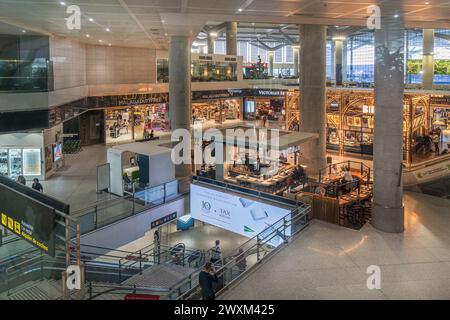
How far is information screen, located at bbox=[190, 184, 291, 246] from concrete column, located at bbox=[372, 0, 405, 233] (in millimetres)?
2665

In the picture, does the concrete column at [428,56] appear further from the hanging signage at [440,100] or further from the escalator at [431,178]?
the escalator at [431,178]

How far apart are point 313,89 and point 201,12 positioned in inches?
337

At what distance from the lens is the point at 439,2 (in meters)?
10.9

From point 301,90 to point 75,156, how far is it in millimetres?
13789

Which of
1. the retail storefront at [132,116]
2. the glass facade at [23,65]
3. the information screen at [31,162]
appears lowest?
the information screen at [31,162]

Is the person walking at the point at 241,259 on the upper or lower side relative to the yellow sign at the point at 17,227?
lower

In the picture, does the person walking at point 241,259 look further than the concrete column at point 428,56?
No

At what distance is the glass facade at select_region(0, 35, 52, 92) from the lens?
1454cm

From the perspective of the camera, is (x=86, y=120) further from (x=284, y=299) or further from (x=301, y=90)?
(x=284, y=299)

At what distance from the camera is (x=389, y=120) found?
37.3ft

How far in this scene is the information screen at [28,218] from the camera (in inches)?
289

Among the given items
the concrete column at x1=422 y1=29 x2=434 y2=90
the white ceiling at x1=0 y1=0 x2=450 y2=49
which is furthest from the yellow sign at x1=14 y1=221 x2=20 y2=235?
the concrete column at x1=422 y1=29 x2=434 y2=90

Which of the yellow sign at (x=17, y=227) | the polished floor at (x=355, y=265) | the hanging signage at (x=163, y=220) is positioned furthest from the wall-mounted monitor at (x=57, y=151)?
the polished floor at (x=355, y=265)

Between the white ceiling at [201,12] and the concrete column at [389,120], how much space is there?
71 centimetres
